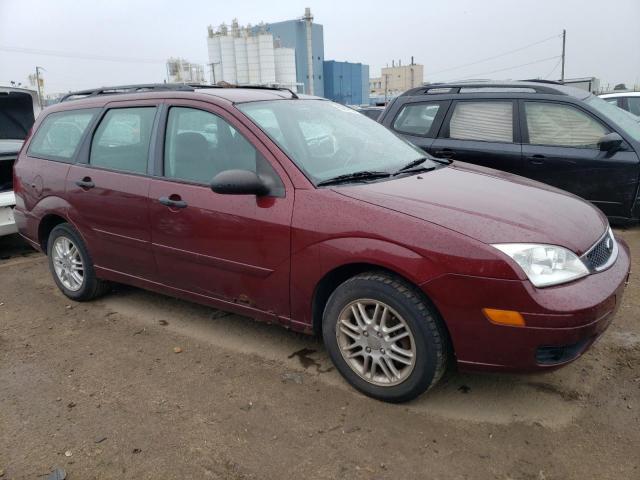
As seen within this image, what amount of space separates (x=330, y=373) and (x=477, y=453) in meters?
1.04

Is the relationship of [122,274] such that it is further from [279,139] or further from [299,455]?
[299,455]

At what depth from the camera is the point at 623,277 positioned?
9.07 ft

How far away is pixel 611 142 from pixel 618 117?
0.68 metres

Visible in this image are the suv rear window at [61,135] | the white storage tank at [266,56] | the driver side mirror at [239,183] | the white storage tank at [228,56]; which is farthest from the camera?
the white storage tank at [228,56]

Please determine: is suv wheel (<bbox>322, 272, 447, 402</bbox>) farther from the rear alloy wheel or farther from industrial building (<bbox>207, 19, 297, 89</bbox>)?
industrial building (<bbox>207, 19, 297, 89</bbox>)

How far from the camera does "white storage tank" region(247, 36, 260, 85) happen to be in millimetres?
47125

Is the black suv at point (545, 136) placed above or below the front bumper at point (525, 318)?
above

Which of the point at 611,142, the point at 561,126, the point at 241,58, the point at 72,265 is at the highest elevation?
the point at 241,58

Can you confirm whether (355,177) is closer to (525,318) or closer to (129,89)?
(525,318)

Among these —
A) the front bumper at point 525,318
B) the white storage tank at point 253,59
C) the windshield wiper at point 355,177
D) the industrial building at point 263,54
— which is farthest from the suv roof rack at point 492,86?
the white storage tank at point 253,59

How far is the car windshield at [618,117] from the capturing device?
5473mm

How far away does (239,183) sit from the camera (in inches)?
116

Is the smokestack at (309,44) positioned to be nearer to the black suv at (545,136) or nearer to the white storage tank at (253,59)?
the white storage tank at (253,59)

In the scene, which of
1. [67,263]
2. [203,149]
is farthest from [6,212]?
[203,149]
